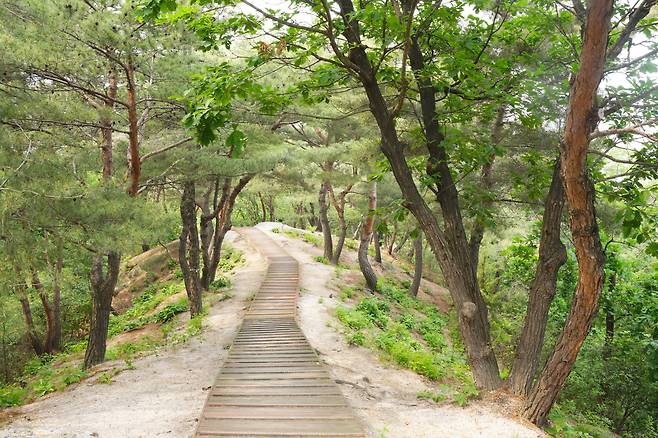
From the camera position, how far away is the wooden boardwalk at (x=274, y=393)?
5.73 metres

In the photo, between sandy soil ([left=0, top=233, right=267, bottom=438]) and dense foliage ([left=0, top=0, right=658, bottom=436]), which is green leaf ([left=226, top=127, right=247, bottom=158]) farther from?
sandy soil ([left=0, top=233, right=267, bottom=438])

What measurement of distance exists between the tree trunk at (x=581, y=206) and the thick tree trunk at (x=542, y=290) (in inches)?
13.7

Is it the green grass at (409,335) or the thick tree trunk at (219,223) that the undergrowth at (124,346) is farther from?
the green grass at (409,335)

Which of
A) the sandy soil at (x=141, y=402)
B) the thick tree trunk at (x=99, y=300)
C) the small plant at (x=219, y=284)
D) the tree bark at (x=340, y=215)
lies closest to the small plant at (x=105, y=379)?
the sandy soil at (x=141, y=402)

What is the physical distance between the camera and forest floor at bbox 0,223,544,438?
585cm

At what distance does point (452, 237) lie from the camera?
20.0 ft

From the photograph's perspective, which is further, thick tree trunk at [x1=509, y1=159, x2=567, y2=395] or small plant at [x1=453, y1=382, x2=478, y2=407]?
small plant at [x1=453, y1=382, x2=478, y2=407]

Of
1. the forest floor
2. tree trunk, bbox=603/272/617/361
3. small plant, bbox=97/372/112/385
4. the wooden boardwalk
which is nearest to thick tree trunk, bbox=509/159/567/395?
the forest floor

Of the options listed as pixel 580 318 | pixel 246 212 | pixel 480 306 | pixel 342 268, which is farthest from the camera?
pixel 246 212

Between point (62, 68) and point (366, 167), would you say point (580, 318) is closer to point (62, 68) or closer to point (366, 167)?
point (62, 68)

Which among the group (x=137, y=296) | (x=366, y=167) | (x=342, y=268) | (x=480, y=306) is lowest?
(x=137, y=296)

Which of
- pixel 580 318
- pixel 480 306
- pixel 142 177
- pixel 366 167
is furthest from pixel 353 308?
pixel 580 318

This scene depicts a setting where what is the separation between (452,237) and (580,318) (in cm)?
180

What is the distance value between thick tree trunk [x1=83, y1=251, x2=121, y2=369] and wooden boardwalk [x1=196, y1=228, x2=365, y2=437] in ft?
9.83
